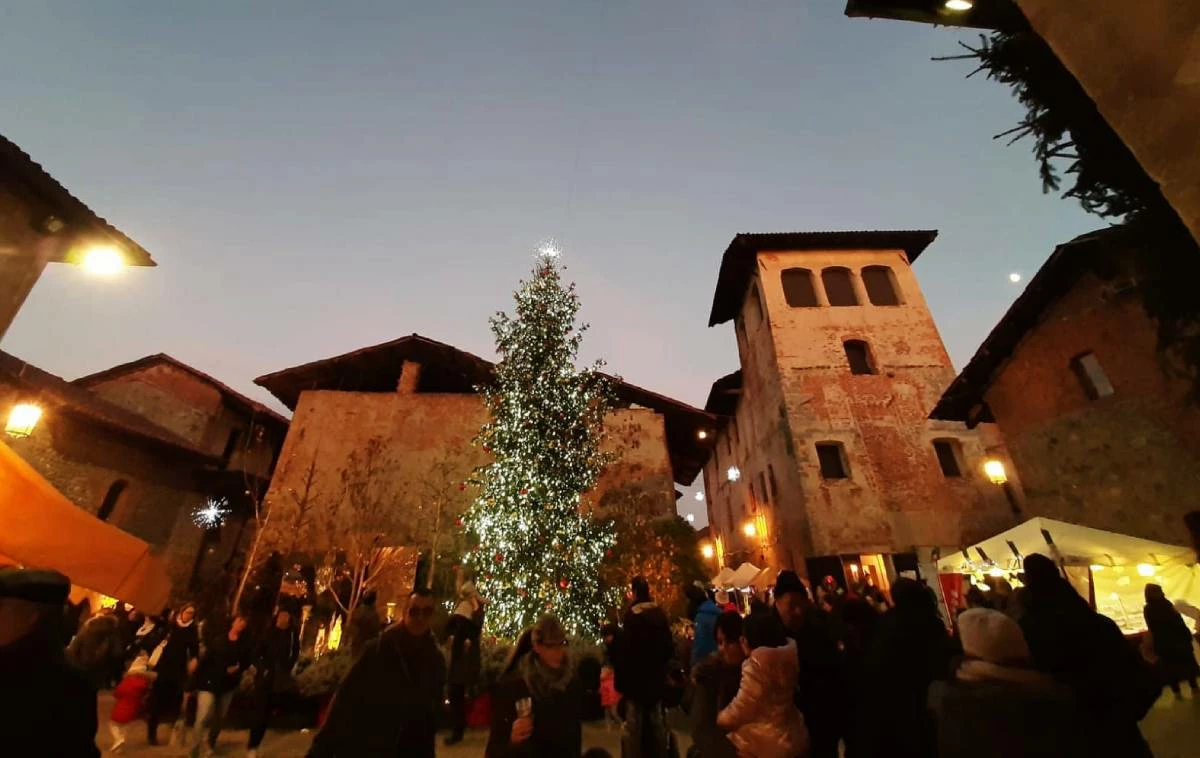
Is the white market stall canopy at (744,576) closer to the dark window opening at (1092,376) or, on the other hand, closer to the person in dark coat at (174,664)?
the dark window opening at (1092,376)

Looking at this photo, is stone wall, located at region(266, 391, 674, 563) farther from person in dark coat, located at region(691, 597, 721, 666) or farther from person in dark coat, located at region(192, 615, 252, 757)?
person in dark coat, located at region(691, 597, 721, 666)

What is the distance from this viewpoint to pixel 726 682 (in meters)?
3.11

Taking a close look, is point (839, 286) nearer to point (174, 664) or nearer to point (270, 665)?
point (270, 665)

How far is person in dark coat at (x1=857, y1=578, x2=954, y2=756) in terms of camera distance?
2.80 meters

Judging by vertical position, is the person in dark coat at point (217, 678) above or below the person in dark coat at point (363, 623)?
below

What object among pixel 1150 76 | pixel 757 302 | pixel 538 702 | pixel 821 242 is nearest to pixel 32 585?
pixel 538 702

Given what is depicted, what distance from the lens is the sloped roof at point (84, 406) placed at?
13.1 meters

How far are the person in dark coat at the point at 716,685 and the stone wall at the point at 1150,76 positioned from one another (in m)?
3.04

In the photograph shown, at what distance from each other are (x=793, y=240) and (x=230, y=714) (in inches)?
858

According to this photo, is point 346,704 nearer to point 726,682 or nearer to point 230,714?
point 726,682

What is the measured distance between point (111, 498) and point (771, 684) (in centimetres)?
2094

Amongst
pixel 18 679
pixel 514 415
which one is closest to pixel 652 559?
pixel 514 415

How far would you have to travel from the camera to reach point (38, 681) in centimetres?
188

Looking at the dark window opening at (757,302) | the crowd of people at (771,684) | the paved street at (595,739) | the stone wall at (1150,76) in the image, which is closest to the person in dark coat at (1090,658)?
the crowd of people at (771,684)
